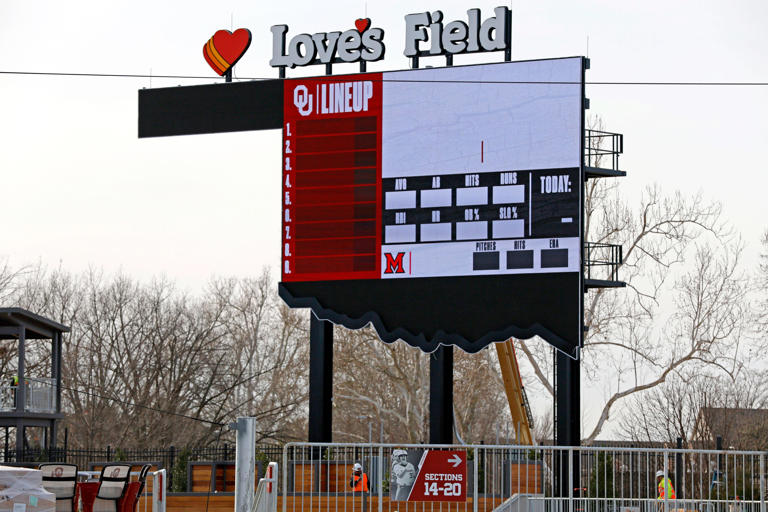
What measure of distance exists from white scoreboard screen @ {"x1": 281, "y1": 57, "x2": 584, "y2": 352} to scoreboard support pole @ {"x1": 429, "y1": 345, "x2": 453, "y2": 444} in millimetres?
1128

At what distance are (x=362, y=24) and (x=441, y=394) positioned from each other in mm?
6584

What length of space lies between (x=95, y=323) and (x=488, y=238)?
3523 centimetres

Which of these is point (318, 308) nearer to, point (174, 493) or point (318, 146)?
point (318, 146)

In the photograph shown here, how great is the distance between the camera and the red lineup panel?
19.7 meters

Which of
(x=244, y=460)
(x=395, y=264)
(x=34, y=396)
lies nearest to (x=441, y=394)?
(x=395, y=264)

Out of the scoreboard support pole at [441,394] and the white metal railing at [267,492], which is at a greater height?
the scoreboard support pole at [441,394]

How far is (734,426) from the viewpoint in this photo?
38.7 m

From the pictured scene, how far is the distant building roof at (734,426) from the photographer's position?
36375mm

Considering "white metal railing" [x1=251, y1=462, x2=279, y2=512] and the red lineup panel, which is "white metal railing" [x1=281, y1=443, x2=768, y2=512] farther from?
the red lineup panel

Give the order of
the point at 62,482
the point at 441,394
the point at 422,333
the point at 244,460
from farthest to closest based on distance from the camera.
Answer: the point at 441,394
the point at 422,333
the point at 62,482
the point at 244,460

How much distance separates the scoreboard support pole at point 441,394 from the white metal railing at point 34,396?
12.5 m

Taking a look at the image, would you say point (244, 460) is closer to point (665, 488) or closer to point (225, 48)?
point (665, 488)

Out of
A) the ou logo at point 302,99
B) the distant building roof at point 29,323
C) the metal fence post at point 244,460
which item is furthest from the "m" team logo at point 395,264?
the distant building roof at point 29,323

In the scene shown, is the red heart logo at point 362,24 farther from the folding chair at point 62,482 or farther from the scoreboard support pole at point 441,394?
the folding chair at point 62,482
